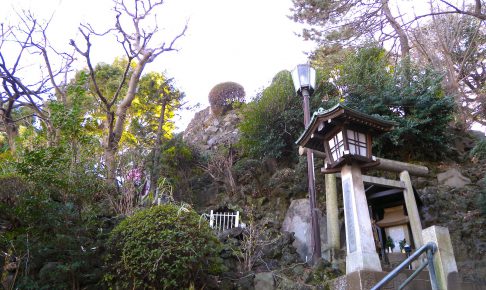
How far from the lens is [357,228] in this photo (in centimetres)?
621

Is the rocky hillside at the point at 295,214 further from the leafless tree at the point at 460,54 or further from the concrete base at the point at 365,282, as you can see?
the leafless tree at the point at 460,54

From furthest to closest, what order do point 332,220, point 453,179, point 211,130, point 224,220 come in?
1. point 211,130
2. point 453,179
3. point 224,220
4. point 332,220

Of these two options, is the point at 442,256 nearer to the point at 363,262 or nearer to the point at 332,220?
the point at 363,262

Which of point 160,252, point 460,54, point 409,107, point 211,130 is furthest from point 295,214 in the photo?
point 460,54

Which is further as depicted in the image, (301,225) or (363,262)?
(301,225)

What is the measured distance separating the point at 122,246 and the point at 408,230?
20.3 ft

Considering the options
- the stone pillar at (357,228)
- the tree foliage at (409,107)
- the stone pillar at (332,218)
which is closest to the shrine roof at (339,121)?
the stone pillar at (357,228)

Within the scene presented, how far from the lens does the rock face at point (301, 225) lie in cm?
990

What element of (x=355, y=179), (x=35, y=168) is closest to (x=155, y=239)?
(x=35, y=168)

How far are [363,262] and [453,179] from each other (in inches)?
261

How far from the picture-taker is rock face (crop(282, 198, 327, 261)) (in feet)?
32.5

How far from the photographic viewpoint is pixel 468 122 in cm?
1469

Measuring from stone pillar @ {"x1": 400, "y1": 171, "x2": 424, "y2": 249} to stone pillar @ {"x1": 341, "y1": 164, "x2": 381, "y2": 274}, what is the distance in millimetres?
2518

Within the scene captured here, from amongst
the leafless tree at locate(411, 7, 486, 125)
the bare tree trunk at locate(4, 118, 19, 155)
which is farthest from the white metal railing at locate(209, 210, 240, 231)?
the leafless tree at locate(411, 7, 486, 125)
